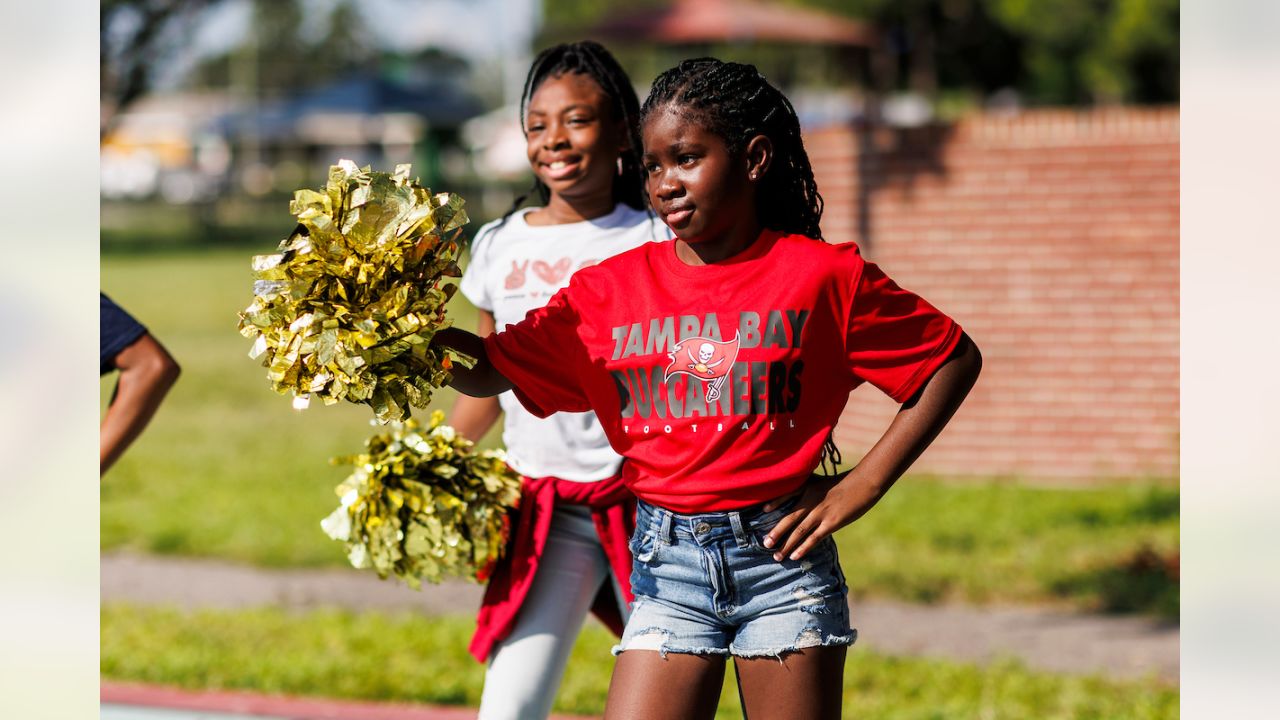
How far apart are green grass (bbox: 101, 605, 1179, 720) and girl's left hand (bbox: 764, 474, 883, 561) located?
2563mm

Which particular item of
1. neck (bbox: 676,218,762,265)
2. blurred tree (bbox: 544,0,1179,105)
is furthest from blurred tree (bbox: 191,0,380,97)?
neck (bbox: 676,218,762,265)

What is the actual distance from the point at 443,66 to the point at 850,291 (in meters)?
63.0

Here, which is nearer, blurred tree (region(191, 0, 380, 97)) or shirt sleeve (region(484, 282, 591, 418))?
shirt sleeve (region(484, 282, 591, 418))

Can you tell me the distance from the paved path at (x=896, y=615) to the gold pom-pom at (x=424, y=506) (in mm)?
2884

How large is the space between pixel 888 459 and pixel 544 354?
65cm

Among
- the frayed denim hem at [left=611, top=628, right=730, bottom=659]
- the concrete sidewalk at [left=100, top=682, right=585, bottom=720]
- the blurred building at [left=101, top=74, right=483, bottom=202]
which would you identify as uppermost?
the blurred building at [left=101, top=74, right=483, bottom=202]

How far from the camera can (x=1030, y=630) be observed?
6.25 m

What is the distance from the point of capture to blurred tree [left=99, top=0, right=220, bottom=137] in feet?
80.8

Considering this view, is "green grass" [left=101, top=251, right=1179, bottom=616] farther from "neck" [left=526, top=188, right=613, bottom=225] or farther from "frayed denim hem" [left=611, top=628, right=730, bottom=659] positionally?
"frayed denim hem" [left=611, top=628, right=730, bottom=659]

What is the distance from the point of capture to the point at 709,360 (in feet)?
8.64
